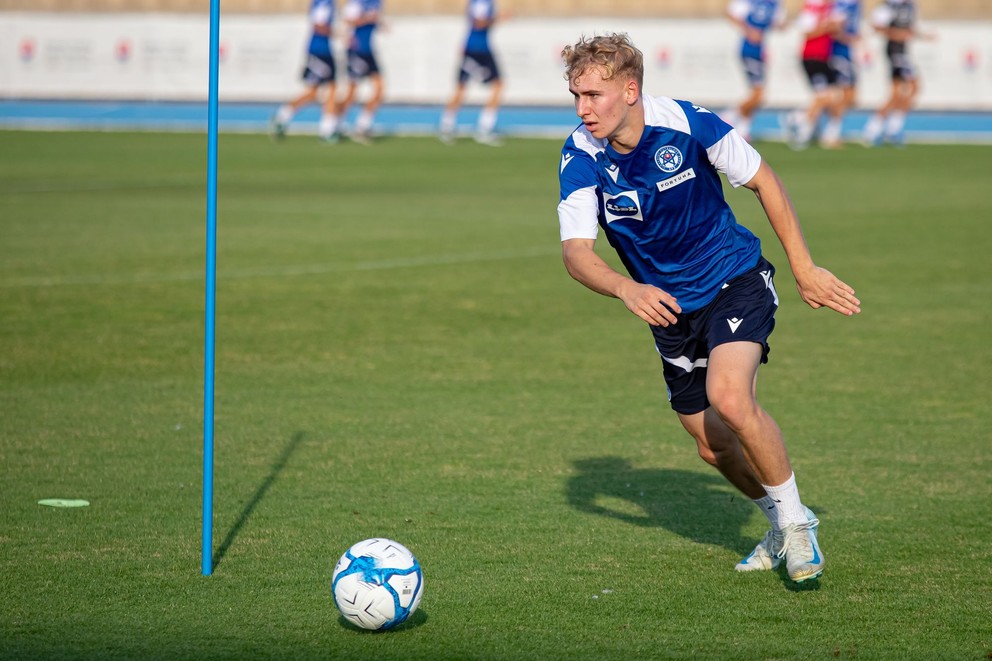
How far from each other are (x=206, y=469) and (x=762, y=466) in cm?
196

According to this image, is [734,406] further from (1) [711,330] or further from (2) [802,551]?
(2) [802,551]

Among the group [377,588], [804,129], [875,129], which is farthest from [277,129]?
[377,588]

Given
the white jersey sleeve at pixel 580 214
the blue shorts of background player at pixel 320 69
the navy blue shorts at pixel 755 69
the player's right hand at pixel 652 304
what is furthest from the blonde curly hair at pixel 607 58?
the blue shorts of background player at pixel 320 69

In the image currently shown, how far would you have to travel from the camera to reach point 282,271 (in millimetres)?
12570

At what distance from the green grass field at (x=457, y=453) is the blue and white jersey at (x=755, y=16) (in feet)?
38.1

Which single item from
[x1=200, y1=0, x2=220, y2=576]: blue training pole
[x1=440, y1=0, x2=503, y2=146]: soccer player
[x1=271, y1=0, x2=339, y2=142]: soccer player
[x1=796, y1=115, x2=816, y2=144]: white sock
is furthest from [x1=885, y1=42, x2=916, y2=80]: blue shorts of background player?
[x1=200, y1=0, x2=220, y2=576]: blue training pole

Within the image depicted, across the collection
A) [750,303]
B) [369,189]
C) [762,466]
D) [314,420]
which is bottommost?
[369,189]

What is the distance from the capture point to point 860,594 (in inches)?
196

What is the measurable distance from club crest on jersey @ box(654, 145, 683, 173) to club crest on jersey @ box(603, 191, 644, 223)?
0.14 m

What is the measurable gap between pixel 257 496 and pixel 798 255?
8.43 ft

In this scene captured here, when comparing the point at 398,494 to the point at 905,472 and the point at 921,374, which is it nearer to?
the point at 905,472

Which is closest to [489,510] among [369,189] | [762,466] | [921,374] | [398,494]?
[398,494]

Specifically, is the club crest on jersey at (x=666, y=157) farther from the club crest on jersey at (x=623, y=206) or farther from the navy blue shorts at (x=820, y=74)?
the navy blue shorts at (x=820, y=74)

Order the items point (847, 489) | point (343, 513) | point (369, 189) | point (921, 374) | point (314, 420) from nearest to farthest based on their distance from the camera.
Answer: point (343, 513), point (847, 489), point (314, 420), point (921, 374), point (369, 189)
